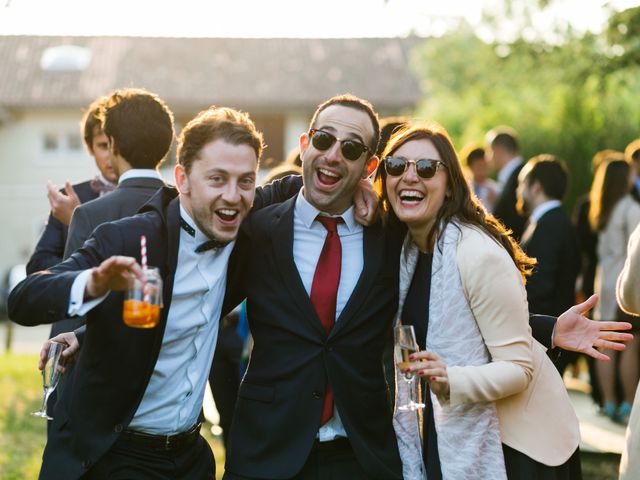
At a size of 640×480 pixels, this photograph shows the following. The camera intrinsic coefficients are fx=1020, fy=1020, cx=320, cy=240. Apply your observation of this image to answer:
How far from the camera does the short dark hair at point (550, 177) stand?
913 centimetres

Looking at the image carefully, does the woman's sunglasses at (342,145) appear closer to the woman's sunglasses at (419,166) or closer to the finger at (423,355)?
the woman's sunglasses at (419,166)

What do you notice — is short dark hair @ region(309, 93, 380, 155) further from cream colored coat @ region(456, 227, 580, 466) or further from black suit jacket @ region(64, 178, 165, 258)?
black suit jacket @ region(64, 178, 165, 258)

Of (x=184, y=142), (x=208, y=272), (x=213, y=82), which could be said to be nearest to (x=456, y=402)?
(x=208, y=272)

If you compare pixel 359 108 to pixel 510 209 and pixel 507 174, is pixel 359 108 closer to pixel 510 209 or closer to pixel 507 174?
pixel 510 209

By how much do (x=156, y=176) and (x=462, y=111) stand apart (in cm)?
2092

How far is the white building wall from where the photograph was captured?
40.9 meters

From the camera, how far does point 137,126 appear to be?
17.9 feet

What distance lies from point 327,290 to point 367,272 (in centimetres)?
19

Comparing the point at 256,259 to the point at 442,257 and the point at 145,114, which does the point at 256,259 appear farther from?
the point at 145,114

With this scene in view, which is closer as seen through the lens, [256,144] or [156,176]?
[256,144]

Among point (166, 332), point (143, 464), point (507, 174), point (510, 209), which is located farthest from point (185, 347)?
point (507, 174)

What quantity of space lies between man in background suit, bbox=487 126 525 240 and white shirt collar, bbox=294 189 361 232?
230 inches

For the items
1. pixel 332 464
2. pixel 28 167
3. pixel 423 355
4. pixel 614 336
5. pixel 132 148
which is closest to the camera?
pixel 423 355

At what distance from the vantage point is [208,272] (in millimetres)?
4352
